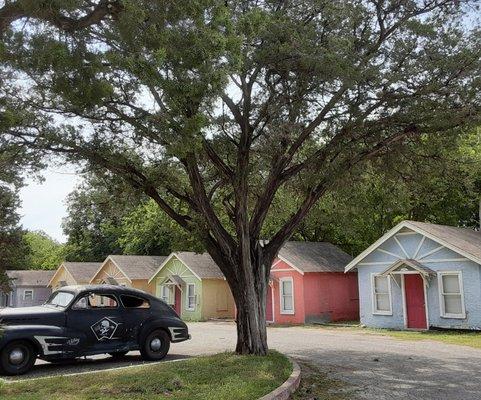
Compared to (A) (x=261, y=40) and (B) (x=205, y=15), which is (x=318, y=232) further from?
(B) (x=205, y=15)

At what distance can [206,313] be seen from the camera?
1347 inches

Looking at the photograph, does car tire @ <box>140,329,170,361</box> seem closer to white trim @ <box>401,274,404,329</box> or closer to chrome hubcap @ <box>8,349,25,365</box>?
chrome hubcap @ <box>8,349,25,365</box>

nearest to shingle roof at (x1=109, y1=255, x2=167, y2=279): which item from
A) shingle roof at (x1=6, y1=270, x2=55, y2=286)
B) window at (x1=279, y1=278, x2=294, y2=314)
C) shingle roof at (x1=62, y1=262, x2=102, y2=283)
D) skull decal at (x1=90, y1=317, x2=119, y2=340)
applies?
shingle roof at (x1=62, y1=262, x2=102, y2=283)

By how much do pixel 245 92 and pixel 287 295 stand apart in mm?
18667

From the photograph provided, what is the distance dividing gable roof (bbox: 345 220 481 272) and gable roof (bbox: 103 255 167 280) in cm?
2049

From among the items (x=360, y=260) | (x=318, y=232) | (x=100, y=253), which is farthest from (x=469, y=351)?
(x=100, y=253)

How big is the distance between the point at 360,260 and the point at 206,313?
1259cm

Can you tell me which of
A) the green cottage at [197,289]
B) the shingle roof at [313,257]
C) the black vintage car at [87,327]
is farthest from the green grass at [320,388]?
the green cottage at [197,289]

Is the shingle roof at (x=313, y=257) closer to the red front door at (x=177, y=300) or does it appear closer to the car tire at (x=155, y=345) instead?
the red front door at (x=177, y=300)

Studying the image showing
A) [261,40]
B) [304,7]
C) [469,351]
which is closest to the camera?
[261,40]

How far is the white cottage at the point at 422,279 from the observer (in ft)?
69.5

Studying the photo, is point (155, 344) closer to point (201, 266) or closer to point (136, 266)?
point (201, 266)

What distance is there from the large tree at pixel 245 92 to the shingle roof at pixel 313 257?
14890 millimetres

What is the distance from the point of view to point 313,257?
3034cm
